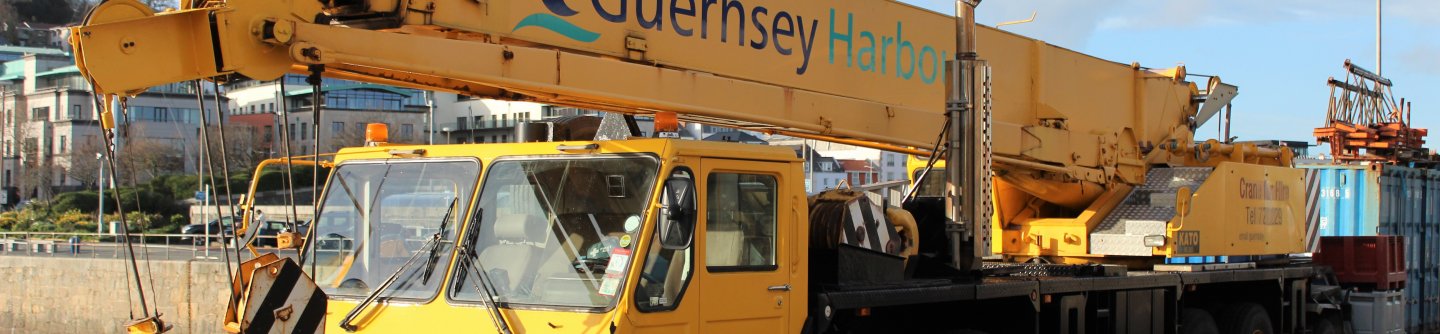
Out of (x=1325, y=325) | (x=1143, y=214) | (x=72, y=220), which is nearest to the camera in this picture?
(x=1143, y=214)

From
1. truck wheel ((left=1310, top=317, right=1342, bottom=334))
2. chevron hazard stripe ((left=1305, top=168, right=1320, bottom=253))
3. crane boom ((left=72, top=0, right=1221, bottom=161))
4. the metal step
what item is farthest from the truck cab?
truck wheel ((left=1310, top=317, right=1342, bottom=334))

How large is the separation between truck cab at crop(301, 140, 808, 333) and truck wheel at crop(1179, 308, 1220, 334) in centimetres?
507

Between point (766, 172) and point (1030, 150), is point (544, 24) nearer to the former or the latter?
point (766, 172)

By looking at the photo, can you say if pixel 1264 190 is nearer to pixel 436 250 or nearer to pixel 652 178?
pixel 652 178

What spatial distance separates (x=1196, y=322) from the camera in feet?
36.2

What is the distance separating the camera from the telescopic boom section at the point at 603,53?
5352 millimetres

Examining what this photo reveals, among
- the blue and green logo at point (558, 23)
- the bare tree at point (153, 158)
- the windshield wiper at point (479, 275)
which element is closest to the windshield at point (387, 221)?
the windshield wiper at point (479, 275)

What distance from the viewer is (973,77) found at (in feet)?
28.8

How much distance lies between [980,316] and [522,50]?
3.95 m

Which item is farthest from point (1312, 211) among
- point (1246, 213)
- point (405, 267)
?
point (405, 267)

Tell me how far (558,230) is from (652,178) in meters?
0.56

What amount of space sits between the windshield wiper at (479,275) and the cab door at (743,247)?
0.94 metres

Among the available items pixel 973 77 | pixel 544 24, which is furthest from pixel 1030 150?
pixel 544 24

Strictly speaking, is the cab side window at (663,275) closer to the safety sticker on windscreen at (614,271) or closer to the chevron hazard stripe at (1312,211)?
the safety sticker on windscreen at (614,271)
